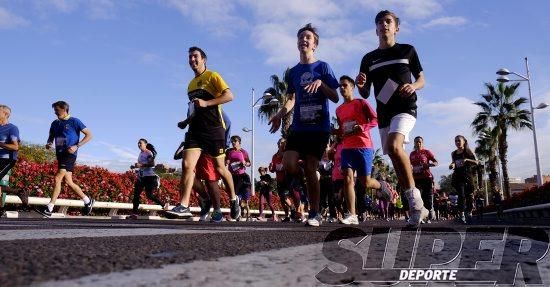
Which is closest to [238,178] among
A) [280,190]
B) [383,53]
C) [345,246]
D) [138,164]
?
[280,190]

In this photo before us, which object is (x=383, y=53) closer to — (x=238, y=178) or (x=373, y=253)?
(x=373, y=253)

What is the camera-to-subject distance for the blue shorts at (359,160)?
6980 millimetres

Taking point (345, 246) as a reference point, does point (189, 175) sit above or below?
above

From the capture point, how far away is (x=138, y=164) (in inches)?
461

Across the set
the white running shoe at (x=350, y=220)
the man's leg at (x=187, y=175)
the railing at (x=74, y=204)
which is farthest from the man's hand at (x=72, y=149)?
the white running shoe at (x=350, y=220)

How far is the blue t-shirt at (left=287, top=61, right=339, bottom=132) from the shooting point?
5660 mm

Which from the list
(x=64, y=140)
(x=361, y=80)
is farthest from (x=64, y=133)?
(x=361, y=80)

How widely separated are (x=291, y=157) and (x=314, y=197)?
0.58 meters

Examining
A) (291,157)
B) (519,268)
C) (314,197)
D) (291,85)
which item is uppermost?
(291,85)

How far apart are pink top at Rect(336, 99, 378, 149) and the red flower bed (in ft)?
28.8

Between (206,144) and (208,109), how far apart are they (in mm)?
456

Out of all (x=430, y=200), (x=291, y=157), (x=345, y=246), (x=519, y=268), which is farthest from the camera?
(x=430, y=200)

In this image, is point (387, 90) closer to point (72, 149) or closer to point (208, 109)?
point (208, 109)
